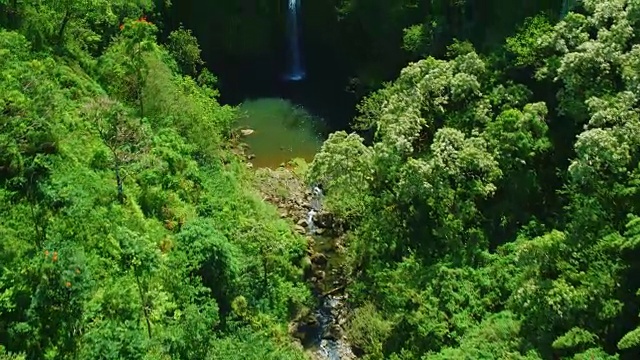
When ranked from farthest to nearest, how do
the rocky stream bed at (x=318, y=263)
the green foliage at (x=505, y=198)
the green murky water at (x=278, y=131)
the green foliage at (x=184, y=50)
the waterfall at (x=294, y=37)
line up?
the waterfall at (x=294, y=37) → the green foliage at (x=184, y=50) → the green murky water at (x=278, y=131) → the rocky stream bed at (x=318, y=263) → the green foliage at (x=505, y=198)

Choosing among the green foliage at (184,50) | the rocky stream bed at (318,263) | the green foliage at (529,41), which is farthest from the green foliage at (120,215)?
Answer: the green foliage at (529,41)

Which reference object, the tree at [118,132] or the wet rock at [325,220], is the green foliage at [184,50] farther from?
the wet rock at [325,220]

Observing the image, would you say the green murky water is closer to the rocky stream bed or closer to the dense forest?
the rocky stream bed

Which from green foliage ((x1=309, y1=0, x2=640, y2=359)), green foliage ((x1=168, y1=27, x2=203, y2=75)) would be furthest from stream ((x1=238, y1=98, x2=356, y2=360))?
green foliage ((x1=168, y1=27, x2=203, y2=75))

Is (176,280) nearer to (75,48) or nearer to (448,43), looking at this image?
(75,48)

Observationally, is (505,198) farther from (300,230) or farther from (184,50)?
(184,50)

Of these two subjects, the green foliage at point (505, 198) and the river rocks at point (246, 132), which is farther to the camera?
the river rocks at point (246, 132)
